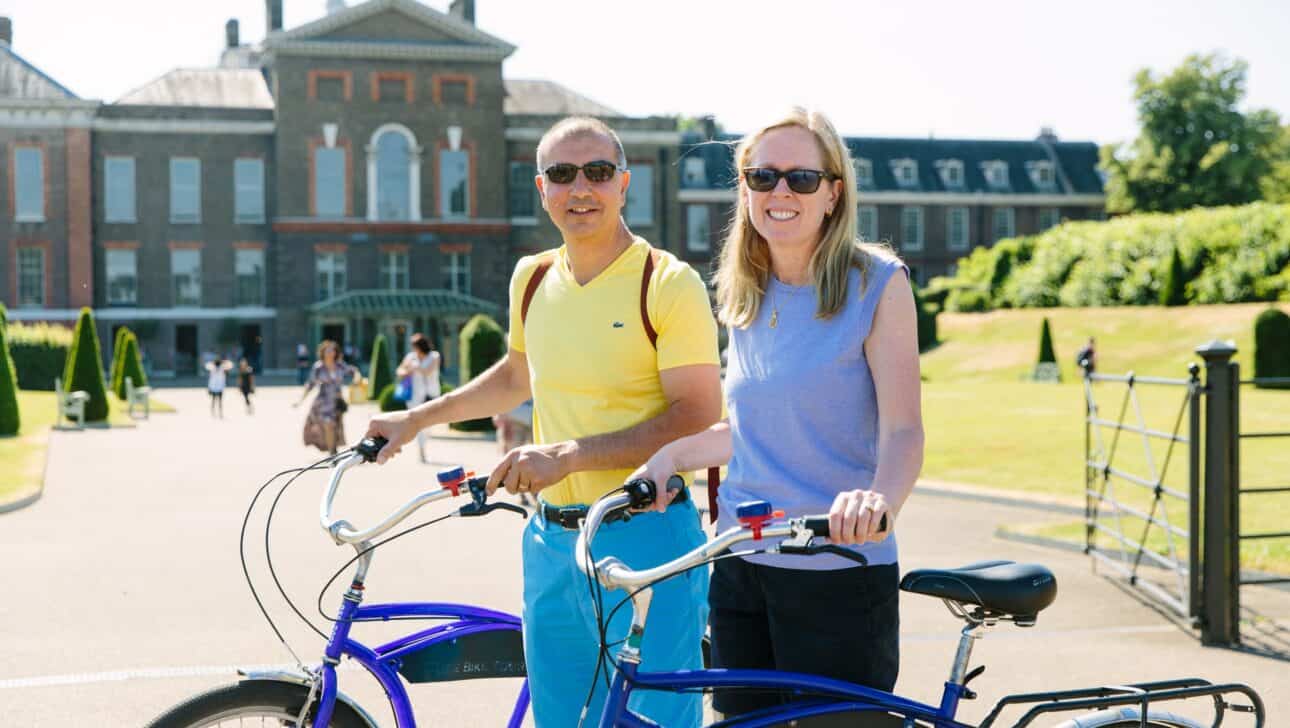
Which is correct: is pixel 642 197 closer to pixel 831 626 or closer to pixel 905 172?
pixel 905 172

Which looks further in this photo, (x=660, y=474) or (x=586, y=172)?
(x=586, y=172)

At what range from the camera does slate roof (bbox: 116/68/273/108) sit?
55.2 metres

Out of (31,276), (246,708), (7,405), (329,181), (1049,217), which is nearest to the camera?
(246,708)

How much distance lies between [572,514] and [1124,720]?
4.33 ft

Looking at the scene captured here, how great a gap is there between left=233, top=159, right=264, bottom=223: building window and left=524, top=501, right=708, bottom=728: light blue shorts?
176ft

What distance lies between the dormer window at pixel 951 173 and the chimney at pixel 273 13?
108ft

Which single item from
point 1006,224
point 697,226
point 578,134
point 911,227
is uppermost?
point 1006,224

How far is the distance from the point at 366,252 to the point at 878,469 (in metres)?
53.3

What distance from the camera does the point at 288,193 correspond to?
53.9m

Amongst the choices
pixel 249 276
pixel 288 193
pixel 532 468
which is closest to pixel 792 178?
pixel 532 468

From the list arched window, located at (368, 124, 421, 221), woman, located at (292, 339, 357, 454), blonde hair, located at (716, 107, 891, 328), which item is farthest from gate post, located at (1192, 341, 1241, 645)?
arched window, located at (368, 124, 421, 221)

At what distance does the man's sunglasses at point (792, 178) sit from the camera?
3.10 m

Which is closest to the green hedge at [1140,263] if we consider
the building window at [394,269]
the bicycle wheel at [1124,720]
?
the building window at [394,269]

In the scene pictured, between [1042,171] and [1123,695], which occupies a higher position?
[1042,171]
